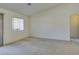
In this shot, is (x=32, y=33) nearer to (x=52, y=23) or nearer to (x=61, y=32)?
(x=52, y=23)

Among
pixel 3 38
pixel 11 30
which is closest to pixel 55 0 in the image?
pixel 3 38

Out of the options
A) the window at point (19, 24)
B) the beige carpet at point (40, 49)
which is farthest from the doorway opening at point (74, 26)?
the beige carpet at point (40, 49)

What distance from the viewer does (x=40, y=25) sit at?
1055 centimetres

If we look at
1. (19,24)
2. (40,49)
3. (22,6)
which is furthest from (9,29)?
(40,49)

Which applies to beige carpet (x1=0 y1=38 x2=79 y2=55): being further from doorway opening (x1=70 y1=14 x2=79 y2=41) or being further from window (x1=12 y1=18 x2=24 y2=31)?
doorway opening (x1=70 y1=14 x2=79 y2=41)

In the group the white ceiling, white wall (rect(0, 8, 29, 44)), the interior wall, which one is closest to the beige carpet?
white wall (rect(0, 8, 29, 44))

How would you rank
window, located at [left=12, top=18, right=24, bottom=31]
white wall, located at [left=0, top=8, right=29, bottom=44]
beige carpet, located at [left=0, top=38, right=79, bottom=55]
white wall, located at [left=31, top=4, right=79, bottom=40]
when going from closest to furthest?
beige carpet, located at [left=0, top=38, right=79, bottom=55] < white wall, located at [left=0, top=8, right=29, bottom=44] < white wall, located at [left=31, top=4, right=79, bottom=40] < window, located at [left=12, top=18, right=24, bottom=31]

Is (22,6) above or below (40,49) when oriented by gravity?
above

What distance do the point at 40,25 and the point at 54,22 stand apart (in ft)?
5.02

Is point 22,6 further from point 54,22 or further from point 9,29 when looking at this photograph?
point 54,22

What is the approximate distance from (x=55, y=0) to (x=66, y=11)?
6954mm

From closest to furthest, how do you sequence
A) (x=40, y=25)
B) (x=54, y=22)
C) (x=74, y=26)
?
(x=54, y=22)
(x=40, y=25)
(x=74, y=26)

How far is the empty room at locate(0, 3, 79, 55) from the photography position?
22.9ft

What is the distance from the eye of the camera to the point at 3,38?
683cm
